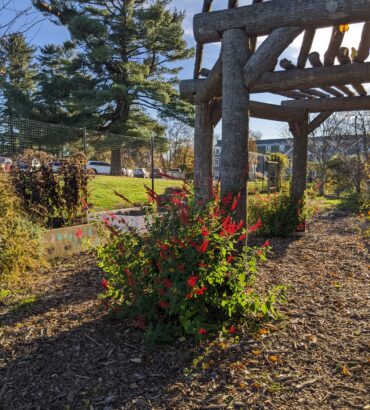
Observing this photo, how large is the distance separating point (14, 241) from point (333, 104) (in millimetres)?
5437

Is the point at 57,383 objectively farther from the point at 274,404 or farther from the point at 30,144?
the point at 30,144

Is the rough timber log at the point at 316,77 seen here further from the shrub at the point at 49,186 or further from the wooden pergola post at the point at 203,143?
the shrub at the point at 49,186

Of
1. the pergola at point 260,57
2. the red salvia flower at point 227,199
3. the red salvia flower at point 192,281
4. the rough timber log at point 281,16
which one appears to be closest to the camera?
the red salvia flower at point 192,281

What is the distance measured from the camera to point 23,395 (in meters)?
2.09

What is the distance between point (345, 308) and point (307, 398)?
58.2 inches

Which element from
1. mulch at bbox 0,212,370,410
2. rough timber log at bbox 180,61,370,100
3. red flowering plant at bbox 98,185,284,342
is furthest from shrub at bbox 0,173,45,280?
rough timber log at bbox 180,61,370,100

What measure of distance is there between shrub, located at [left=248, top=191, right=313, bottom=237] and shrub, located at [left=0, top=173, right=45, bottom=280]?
12.6 feet

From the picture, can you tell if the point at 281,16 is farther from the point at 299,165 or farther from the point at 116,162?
the point at 116,162

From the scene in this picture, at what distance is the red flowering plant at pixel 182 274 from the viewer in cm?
243

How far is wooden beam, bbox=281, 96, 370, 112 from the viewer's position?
5961 mm

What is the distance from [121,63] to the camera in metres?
20.3

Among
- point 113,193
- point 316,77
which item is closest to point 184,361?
point 316,77

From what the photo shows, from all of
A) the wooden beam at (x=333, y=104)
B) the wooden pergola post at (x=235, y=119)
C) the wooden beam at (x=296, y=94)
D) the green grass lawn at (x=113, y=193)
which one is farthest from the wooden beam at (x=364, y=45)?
the green grass lawn at (x=113, y=193)

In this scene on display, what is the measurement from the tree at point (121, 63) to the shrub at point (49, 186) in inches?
511
